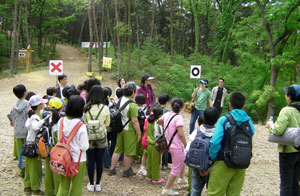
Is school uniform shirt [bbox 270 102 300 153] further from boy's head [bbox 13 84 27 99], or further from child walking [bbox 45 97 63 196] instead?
A: boy's head [bbox 13 84 27 99]

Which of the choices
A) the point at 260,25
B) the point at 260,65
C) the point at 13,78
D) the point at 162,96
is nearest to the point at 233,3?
the point at 260,25

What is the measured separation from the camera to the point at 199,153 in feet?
12.3

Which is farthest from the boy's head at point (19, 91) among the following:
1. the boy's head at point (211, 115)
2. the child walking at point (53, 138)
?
the boy's head at point (211, 115)

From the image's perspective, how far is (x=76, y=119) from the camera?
3.77 meters

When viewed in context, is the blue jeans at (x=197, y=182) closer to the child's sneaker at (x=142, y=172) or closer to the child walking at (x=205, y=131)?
the child walking at (x=205, y=131)

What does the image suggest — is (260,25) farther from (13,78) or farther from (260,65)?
(13,78)

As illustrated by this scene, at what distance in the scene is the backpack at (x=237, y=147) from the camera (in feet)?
11.5

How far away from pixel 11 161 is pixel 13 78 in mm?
18716

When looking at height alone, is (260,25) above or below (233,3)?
below

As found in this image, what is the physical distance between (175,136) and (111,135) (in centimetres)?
202

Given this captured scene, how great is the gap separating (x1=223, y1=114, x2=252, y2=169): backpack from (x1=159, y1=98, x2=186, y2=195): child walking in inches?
53.8

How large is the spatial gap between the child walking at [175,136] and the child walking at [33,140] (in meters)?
2.09

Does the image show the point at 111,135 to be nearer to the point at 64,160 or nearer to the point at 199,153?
the point at 64,160

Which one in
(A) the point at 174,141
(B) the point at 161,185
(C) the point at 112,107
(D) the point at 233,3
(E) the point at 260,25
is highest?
(D) the point at 233,3
